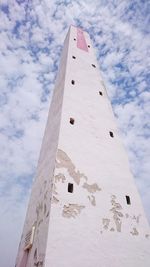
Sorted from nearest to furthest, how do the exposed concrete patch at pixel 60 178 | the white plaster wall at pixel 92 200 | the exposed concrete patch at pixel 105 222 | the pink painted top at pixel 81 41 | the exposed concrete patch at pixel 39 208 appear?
the white plaster wall at pixel 92 200, the exposed concrete patch at pixel 105 222, the exposed concrete patch at pixel 60 178, the exposed concrete patch at pixel 39 208, the pink painted top at pixel 81 41

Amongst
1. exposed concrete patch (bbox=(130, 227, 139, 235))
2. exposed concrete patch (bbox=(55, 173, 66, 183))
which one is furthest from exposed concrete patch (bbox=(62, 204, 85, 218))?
exposed concrete patch (bbox=(130, 227, 139, 235))

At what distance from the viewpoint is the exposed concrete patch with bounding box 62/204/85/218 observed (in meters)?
7.29

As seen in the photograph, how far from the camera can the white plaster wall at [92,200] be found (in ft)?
22.5

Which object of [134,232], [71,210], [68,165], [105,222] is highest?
[68,165]

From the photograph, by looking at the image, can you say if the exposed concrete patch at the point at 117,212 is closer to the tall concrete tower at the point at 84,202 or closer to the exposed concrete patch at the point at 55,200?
the tall concrete tower at the point at 84,202

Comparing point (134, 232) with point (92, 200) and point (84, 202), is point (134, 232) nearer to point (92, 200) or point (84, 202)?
point (92, 200)

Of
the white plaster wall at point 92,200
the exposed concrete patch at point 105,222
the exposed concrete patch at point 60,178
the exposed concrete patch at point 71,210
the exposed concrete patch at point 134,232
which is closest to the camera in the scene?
the white plaster wall at point 92,200

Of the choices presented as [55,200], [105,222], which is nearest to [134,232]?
[105,222]

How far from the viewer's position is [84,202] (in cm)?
789

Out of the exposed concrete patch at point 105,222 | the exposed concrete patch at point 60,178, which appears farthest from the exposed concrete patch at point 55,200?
the exposed concrete patch at point 105,222

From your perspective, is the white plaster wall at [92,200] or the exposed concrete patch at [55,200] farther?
the exposed concrete patch at [55,200]

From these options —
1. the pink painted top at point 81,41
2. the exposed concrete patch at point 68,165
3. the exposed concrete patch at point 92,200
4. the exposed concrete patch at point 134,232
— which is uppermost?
the pink painted top at point 81,41

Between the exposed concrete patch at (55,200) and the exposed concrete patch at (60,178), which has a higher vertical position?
the exposed concrete patch at (60,178)

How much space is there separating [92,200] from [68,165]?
1.51m
